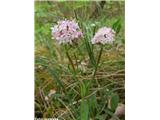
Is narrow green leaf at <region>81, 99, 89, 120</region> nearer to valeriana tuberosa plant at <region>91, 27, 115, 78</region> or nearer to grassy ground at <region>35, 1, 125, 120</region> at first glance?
grassy ground at <region>35, 1, 125, 120</region>

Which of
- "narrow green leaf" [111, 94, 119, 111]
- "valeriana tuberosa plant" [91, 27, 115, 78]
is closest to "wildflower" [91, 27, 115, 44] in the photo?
"valeriana tuberosa plant" [91, 27, 115, 78]

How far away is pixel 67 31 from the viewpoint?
1424mm

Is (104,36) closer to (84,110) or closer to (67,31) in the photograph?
(67,31)

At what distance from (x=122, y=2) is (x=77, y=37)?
Answer: 17 centimetres

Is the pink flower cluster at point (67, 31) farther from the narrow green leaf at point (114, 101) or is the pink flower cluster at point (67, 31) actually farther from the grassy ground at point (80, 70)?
the narrow green leaf at point (114, 101)

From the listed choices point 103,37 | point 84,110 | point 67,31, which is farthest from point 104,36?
point 84,110

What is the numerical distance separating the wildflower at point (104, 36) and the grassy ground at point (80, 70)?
1 cm

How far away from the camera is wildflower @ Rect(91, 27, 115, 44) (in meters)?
1.42

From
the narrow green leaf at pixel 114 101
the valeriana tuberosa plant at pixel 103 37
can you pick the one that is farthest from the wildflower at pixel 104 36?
the narrow green leaf at pixel 114 101

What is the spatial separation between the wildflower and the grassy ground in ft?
0.04

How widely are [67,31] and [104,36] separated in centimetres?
11
